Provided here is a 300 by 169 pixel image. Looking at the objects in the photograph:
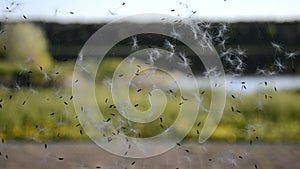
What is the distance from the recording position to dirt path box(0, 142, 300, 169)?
13.7ft

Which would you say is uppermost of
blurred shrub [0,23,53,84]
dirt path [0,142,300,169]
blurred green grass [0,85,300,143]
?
blurred shrub [0,23,53,84]

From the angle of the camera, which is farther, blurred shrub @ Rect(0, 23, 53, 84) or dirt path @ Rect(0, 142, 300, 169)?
blurred shrub @ Rect(0, 23, 53, 84)

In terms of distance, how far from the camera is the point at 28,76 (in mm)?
5223

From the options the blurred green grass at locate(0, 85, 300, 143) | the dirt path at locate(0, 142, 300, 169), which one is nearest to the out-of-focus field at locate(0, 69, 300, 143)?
the blurred green grass at locate(0, 85, 300, 143)

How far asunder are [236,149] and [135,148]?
48.0 inches

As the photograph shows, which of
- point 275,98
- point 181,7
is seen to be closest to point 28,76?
point 181,7

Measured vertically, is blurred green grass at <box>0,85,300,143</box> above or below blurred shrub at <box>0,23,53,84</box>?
below

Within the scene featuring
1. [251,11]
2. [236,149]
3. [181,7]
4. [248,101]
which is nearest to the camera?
[181,7]

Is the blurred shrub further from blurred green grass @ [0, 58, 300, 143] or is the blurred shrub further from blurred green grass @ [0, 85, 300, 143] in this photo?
blurred green grass @ [0, 85, 300, 143]

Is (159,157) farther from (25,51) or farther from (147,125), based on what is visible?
(25,51)

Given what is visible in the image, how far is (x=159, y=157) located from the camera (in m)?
4.50

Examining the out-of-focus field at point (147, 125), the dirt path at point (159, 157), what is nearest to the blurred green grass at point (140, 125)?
the out-of-focus field at point (147, 125)

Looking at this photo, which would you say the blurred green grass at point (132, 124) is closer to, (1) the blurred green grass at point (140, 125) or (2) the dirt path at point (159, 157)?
(1) the blurred green grass at point (140, 125)

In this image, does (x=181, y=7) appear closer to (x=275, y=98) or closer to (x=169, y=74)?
(x=169, y=74)
